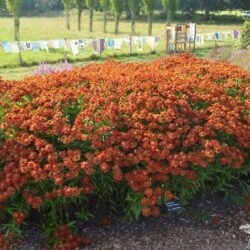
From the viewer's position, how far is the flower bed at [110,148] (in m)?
4.21

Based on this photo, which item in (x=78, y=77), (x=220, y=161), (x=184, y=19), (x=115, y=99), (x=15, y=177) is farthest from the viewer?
(x=184, y=19)

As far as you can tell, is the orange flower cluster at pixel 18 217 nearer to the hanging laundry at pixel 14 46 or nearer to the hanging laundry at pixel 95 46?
the hanging laundry at pixel 14 46

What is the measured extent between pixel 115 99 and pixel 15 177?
137cm

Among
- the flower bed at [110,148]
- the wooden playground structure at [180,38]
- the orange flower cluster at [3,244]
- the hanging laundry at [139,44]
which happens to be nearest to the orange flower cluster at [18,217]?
the flower bed at [110,148]

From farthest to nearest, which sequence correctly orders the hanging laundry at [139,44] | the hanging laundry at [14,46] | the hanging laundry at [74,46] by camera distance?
the hanging laundry at [139,44] → the hanging laundry at [74,46] → the hanging laundry at [14,46]

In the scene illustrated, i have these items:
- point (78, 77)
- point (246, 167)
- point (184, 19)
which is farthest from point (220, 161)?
point (184, 19)

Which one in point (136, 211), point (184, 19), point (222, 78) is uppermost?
point (222, 78)

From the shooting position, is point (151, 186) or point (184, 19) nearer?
point (151, 186)

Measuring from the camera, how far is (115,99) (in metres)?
5.00

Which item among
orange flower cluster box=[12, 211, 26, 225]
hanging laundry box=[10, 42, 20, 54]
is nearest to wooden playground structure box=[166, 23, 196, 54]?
hanging laundry box=[10, 42, 20, 54]

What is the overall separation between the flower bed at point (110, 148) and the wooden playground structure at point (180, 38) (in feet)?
63.2

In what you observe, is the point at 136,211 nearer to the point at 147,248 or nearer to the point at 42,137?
the point at 147,248

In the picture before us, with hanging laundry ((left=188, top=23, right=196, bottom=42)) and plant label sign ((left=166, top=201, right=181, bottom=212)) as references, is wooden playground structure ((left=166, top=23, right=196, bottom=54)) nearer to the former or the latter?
hanging laundry ((left=188, top=23, right=196, bottom=42))

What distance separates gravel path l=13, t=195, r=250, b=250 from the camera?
445 centimetres
